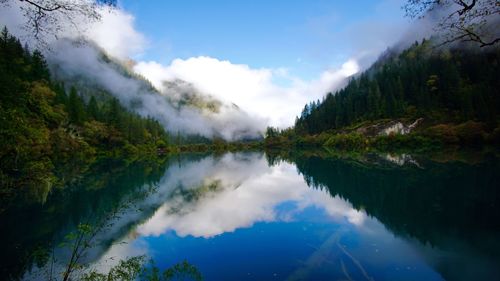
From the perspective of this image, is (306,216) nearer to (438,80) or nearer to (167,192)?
(167,192)

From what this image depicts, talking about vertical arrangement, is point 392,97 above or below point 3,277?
above

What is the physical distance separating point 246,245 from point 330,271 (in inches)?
151

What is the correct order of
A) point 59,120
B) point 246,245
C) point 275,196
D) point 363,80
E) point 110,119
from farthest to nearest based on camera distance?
point 363,80, point 110,119, point 59,120, point 275,196, point 246,245

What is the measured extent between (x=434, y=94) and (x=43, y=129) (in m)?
103

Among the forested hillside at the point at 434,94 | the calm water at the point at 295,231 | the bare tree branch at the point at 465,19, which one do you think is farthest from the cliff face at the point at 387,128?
the bare tree branch at the point at 465,19

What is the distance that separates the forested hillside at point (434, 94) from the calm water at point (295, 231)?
5556 centimetres

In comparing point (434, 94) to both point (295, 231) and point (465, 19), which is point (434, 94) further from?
point (465, 19)

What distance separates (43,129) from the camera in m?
33.3

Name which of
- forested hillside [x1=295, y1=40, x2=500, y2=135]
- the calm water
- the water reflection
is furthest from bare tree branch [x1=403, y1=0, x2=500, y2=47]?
forested hillside [x1=295, y1=40, x2=500, y2=135]

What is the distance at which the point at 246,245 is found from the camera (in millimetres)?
12203

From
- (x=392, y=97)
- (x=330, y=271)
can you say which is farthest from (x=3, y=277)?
(x=392, y=97)

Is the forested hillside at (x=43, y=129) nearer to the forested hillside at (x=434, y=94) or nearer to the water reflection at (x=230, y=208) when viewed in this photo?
the water reflection at (x=230, y=208)

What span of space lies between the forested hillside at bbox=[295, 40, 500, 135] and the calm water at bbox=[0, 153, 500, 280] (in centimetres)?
5556

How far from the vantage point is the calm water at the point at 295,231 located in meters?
9.62
